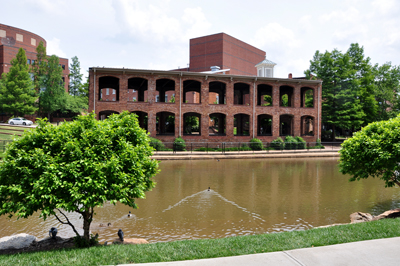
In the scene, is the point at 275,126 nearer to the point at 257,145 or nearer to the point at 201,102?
the point at 257,145

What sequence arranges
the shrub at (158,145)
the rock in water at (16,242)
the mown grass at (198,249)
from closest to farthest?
the mown grass at (198,249), the rock in water at (16,242), the shrub at (158,145)

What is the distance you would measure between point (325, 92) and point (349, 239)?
41.3 metres

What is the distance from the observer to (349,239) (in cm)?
591

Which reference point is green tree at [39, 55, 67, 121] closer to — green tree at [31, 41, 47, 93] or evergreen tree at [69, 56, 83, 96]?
green tree at [31, 41, 47, 93]

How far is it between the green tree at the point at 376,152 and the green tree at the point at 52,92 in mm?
51102

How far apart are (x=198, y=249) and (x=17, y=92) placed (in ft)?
175

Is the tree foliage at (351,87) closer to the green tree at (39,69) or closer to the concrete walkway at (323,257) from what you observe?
the concrete walkway at (323,257)

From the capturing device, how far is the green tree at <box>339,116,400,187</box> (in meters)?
9.23

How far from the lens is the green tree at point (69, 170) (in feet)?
17.6

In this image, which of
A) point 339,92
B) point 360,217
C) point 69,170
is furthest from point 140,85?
point 69,170

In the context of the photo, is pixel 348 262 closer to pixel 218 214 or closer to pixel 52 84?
pixel 218 214

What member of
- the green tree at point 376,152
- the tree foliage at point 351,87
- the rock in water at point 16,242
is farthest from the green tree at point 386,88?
the rock in water at point 16,242

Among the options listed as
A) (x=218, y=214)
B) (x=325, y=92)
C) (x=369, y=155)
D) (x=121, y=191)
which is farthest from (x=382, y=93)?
(x=121, y=191)

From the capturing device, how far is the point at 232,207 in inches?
415
